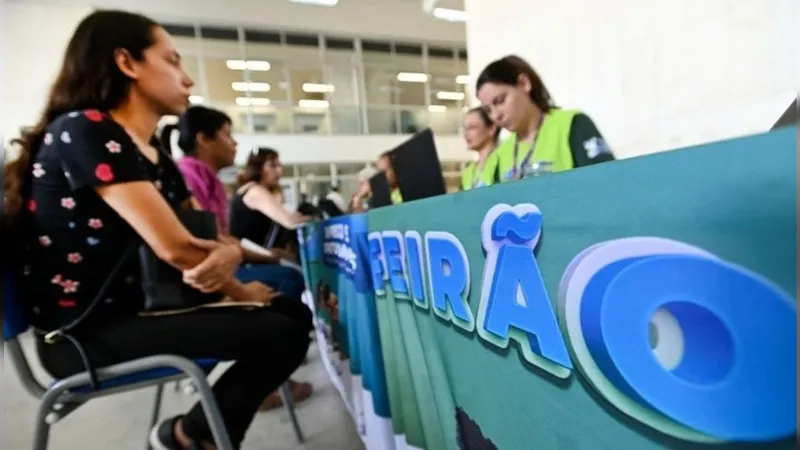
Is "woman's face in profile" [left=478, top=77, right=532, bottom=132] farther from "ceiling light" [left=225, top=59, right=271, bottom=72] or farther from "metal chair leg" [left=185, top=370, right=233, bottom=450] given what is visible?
"ceiling light" [left=225, top=59, right=271, bottom=72]

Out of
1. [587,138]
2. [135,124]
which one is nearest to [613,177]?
[135,124]

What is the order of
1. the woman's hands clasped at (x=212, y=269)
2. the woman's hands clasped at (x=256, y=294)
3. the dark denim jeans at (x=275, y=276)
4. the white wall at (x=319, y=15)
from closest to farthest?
the woman's hands clasped at (x=212, y=269), the woman's hands clasped at (x=256, y=294), the dark denim jeans at (x=275, y=276), the white wall at (x=319, y=15)

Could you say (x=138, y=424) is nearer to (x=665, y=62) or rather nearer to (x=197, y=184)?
(x=197, y=184)

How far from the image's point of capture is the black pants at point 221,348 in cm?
83

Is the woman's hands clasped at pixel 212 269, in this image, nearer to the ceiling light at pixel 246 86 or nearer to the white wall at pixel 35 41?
the white wall at pixel 35 41

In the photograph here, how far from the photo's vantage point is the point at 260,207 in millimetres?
2266

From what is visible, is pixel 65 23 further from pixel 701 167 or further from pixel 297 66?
pixel 701 167

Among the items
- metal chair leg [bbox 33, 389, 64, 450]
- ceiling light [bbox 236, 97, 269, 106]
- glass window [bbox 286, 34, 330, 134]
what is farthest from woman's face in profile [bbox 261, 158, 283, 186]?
ceiling light [bbox 236, 97, 269, 106]

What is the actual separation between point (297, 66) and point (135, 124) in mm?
8949

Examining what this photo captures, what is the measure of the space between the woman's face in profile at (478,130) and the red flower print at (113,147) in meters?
2.34

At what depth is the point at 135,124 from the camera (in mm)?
966

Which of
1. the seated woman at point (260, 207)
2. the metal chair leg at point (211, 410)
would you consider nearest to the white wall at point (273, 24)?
the seated woman at point (260, 207)

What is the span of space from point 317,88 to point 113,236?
920cm

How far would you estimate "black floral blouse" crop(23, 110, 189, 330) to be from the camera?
79cm
